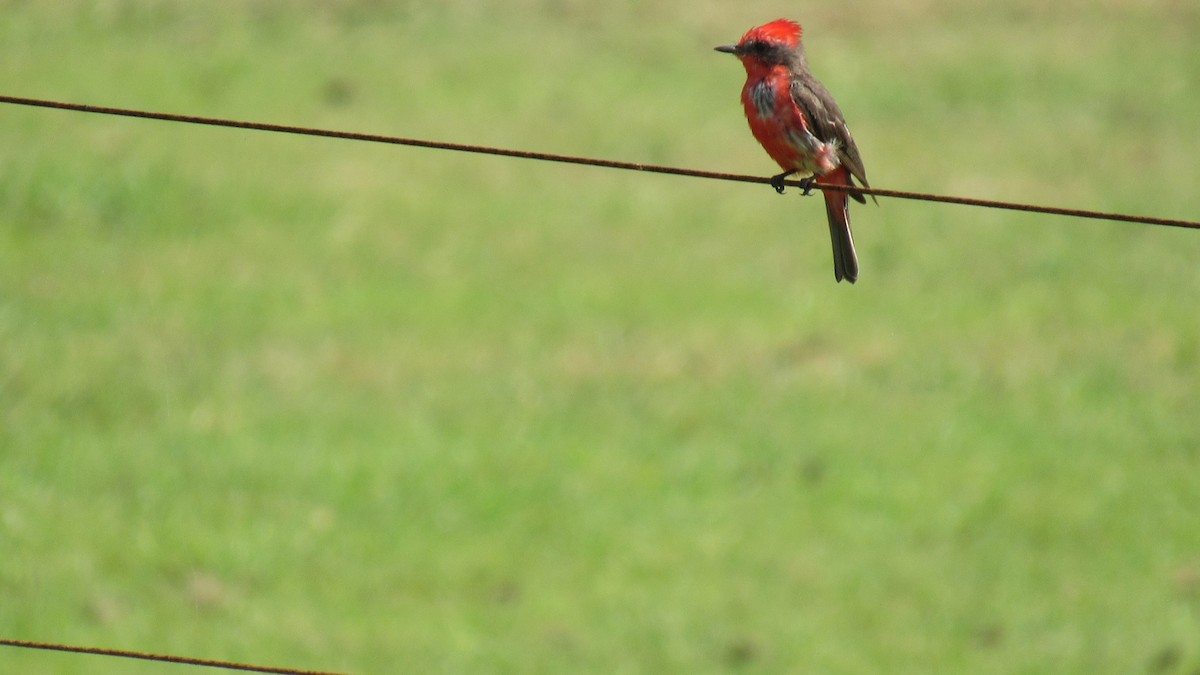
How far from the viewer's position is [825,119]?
5.82 m

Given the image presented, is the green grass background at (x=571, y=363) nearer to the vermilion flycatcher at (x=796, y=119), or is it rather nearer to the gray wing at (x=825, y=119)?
the vermilion flycatcher at (x=796, y=119)

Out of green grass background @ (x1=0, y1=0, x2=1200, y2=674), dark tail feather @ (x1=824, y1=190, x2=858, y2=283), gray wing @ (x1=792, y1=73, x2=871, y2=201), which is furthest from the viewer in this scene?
green grass background @ (x1=0, y1=0, x2=1200, y2=674)

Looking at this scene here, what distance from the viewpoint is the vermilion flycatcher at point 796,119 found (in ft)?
19.0

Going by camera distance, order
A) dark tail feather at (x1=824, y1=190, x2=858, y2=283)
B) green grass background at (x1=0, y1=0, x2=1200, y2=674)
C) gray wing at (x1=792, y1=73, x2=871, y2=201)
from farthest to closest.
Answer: green grass background at (x1=0, y1=0, x2=1200, y2=674)
dark tail feather at (x1=824, y1=190, x2=858, y2=283)
gray wing at (x1=792, y1=73, x2=871, y2=201)

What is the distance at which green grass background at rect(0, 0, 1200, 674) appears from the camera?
7.40m

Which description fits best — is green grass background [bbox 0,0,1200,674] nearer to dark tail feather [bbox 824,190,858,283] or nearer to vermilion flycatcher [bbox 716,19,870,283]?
dark tail feather [bbox 824,190,858,283]

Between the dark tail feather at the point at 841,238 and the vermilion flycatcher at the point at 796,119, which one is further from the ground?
the vermilion flycatcher at the point at 796,119

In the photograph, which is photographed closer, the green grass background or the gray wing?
the gray wing

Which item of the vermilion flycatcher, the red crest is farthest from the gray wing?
the red crest

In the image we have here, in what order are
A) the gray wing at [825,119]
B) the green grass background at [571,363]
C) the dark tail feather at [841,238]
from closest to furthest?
the gray wing at [825,119]
the dark tail feather at [841,238]
the green grass background at [571,363]

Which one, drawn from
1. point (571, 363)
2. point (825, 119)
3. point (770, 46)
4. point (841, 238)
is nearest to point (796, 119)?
point (825, 119)

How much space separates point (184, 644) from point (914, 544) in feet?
10.4

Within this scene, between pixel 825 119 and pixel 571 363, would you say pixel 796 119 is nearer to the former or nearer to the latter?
pixel 825 119

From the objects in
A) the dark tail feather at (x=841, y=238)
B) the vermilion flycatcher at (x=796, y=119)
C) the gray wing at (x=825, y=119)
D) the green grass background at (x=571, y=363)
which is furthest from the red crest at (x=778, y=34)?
the green grass background at (x=571, y=363)
